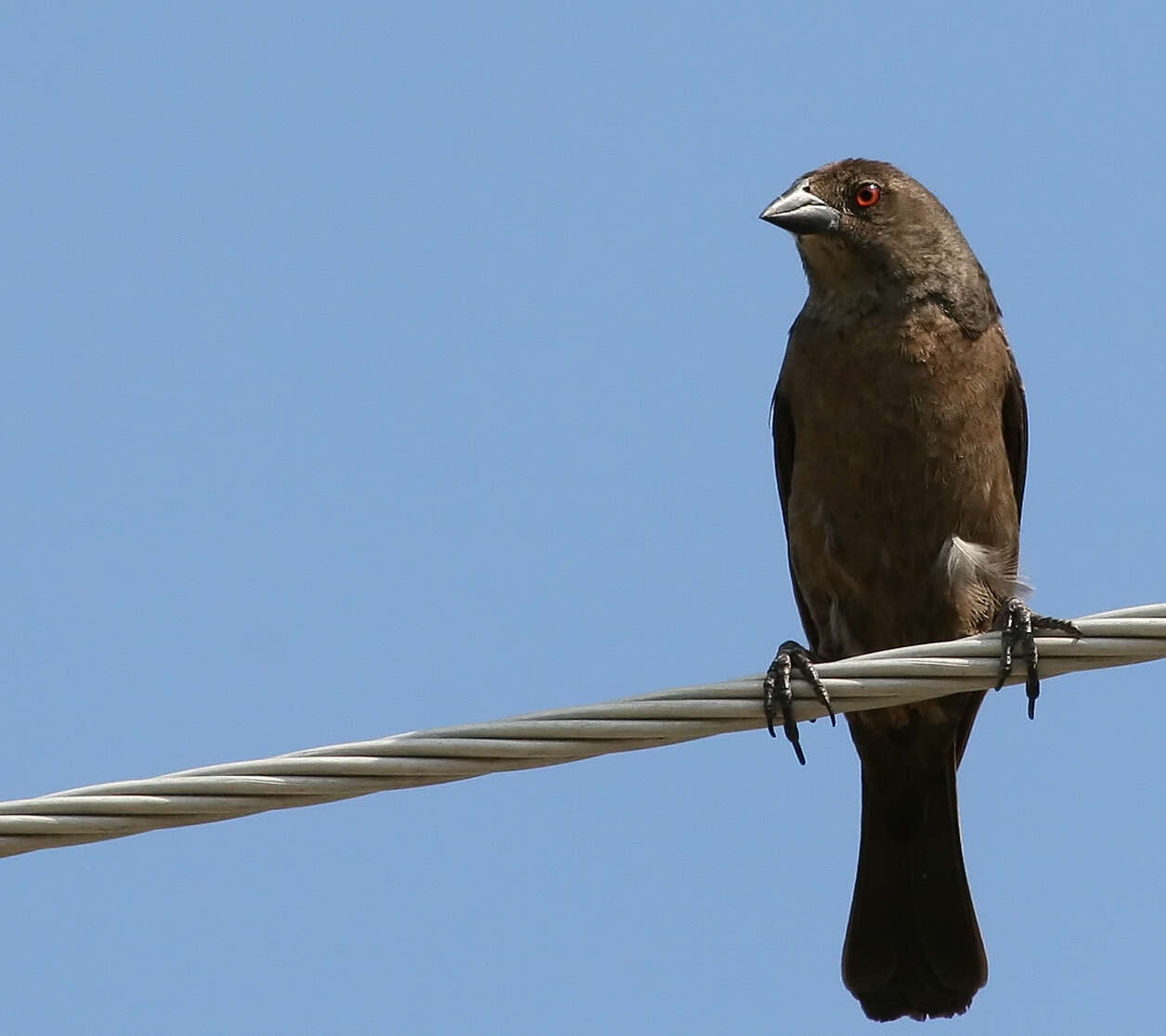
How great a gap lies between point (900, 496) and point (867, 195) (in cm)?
139

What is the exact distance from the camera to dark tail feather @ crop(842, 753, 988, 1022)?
743 cm

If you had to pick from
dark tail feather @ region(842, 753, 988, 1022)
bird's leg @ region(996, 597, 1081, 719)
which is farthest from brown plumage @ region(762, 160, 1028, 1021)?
bird's leg @ region(996, 597, 1081, 719)

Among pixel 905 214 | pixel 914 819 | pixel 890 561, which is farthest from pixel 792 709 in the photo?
pixel 905 214

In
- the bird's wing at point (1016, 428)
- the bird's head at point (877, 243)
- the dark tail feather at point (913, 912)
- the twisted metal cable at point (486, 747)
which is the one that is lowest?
the dark tail feather at point (913, 912)

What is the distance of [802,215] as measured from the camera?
759 centimetres

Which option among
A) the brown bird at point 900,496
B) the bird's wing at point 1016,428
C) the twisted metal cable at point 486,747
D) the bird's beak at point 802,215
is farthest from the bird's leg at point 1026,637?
the bird's beak at point 802,215

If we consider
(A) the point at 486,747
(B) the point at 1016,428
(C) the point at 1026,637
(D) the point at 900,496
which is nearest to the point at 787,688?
(C) the point at 1026,637

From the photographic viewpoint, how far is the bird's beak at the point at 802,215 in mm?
7582

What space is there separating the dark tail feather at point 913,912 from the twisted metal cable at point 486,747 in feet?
8.97

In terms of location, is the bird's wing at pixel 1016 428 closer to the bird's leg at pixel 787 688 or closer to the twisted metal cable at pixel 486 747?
the bird's leg at pixel 787 688

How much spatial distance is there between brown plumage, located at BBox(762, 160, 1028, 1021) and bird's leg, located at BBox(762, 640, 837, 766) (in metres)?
1.15

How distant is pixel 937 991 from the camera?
743 cm

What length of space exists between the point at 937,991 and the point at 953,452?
6.74 ft

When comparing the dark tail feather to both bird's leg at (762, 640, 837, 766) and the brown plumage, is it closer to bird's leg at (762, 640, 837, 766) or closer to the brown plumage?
the brown plumage
